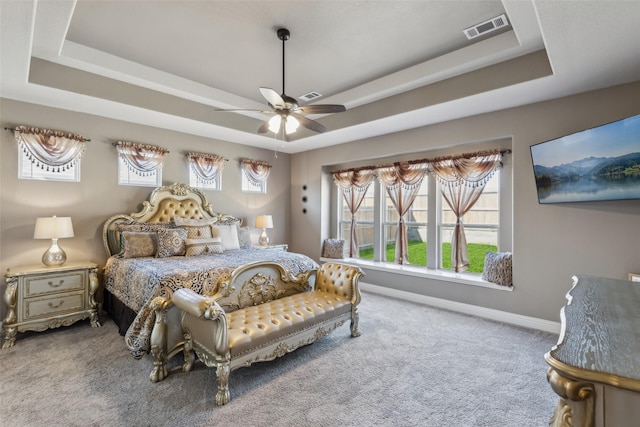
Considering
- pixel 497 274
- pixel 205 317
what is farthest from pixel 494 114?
pixel 205 317

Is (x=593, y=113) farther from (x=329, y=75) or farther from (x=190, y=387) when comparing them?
(x=190, y=387)

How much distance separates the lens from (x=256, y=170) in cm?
594

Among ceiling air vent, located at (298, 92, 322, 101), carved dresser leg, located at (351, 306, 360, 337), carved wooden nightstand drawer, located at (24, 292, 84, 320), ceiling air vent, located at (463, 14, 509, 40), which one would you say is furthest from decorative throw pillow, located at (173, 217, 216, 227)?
ceiling air vent, located at (463, 14, 509, 40)

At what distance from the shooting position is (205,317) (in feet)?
7.18

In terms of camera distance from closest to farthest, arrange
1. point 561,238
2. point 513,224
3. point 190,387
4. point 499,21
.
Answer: point 190,387 → point 499,21 → point 561,238 → point 513,224

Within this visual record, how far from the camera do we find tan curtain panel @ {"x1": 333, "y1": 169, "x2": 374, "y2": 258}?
5.79m

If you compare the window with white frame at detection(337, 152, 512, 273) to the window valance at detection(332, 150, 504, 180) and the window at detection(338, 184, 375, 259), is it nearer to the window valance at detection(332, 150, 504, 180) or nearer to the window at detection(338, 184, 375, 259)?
the window at detection(338, 184, 375, 259)

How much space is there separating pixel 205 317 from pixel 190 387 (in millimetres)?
736

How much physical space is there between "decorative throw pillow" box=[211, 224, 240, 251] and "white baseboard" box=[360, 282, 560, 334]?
99.5 inches

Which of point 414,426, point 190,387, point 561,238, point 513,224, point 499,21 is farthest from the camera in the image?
point 513,224

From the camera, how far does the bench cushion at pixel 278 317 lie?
7.82 feet

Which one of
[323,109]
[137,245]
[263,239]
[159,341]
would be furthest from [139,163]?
[323,109]

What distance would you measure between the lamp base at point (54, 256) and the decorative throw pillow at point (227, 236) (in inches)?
71.1

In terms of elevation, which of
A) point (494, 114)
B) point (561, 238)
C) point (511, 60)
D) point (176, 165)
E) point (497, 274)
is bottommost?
point (497, 274)
